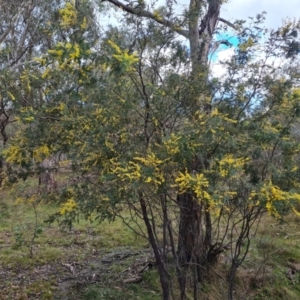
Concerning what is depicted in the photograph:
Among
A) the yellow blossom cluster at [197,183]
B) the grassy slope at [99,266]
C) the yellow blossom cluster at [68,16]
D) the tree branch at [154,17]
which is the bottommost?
the grassy slope at [99,266]

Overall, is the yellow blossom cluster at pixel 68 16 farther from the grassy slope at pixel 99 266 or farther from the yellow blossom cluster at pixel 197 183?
the grassy slope at pixel 99 266

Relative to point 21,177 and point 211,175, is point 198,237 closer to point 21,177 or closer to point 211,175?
point 211,175

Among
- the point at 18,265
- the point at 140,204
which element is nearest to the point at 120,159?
the point at 140,204

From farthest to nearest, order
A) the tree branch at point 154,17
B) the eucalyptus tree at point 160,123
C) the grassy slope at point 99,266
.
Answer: the grassy slope at point 99,266
the tree branch at point 154,17
the eucalyptus tree at point 160,123

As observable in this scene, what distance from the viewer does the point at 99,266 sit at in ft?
19.1

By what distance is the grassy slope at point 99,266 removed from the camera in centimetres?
494

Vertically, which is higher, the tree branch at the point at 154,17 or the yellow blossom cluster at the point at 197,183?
the tree branch at the point at 154,17

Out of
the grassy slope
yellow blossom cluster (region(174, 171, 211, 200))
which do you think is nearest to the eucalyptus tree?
yellow blossom cluster (region(174, 171, 211, 200))

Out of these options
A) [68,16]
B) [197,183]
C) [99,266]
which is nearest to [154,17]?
[68,16]

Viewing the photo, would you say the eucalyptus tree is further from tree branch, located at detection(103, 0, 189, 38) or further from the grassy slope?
the grassy slope

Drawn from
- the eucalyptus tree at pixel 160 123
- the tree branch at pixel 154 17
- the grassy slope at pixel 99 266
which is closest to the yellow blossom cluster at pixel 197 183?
the eucalyptus tree at pixel 160 123

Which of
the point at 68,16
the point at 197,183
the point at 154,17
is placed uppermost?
the point at 154,17

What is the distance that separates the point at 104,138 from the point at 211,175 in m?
0.89

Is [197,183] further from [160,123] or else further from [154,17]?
[154,17]
